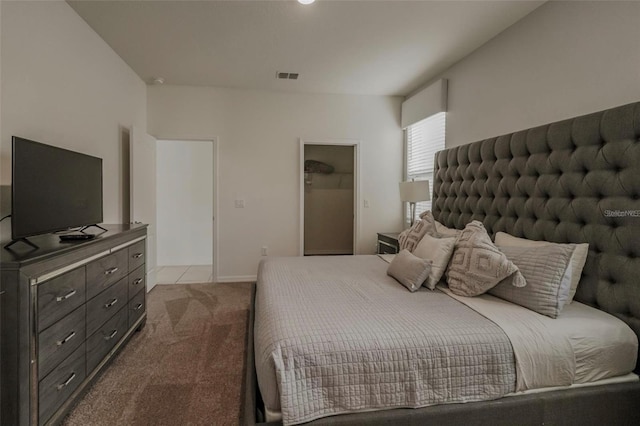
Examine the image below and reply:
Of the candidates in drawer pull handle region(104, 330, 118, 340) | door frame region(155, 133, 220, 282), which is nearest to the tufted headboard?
drawer pull handle region(104, 330, 118, 340)

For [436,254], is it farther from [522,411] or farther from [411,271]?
[522,411]

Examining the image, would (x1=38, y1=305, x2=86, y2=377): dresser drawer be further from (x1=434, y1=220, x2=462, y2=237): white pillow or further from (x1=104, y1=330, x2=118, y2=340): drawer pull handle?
(x1=434, y1=220, x2=462, y2=237): white pillow

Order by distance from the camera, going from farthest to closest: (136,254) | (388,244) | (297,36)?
(388,244) < (297,36) < (136,254)

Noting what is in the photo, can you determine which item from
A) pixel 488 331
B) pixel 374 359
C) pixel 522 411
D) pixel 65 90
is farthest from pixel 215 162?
pixel 522 411

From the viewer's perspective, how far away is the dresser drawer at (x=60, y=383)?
147 cm

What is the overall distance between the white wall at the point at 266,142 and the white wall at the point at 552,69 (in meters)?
1.52

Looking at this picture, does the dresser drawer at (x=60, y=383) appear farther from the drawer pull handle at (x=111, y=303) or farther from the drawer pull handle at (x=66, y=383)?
the drawer pull handle at (x=111, y=303)

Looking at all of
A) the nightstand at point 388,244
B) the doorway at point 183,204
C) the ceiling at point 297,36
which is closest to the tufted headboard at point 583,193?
the ceiling at point 297,36

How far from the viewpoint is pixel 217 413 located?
5.77 ft

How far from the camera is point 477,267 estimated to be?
6.13ft

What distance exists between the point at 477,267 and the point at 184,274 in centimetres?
413

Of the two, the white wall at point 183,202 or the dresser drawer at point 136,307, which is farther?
the white wall at point 183,202

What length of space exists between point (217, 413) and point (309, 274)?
1.01 meters

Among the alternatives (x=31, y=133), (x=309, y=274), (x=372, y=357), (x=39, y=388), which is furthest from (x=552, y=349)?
(x=31, y=133)
